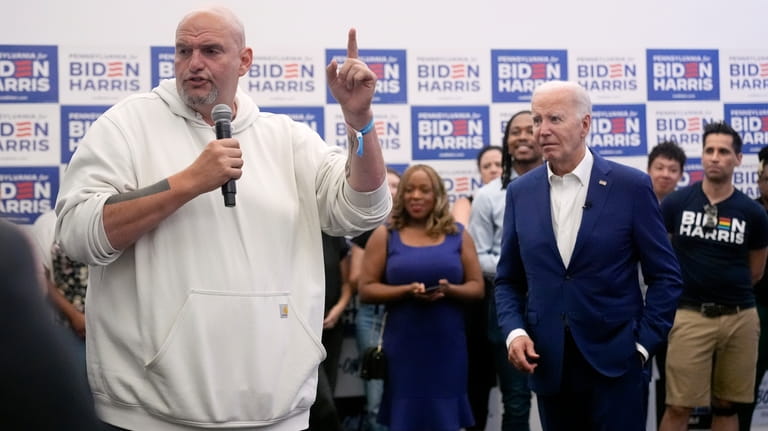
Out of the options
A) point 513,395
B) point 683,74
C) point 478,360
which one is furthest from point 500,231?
point 683,74

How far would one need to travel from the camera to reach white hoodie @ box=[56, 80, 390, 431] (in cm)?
246

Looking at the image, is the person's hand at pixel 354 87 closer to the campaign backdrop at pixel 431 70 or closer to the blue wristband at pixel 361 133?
the blue wristband at pixel 361 133

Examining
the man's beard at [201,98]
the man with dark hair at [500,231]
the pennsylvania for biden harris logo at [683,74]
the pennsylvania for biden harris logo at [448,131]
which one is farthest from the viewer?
the pennsylvania for biden harris logo at [683,74]

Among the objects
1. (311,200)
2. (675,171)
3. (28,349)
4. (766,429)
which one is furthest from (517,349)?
(766,429)

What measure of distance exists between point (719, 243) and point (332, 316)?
2.39 metres

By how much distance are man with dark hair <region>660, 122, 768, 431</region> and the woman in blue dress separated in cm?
138

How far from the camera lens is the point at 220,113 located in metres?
2.55

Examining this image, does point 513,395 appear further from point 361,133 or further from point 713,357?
point 361,133

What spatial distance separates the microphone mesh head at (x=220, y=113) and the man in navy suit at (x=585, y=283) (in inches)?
62.0

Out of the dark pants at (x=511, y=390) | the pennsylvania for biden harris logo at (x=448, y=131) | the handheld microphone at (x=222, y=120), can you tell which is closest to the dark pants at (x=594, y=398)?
the handheld microphone at (x=222, y=120)

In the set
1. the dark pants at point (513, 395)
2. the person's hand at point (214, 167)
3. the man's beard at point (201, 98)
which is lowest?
the dark pants at point (513, 395)

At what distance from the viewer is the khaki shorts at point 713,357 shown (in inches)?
230

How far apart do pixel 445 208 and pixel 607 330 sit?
2177mm

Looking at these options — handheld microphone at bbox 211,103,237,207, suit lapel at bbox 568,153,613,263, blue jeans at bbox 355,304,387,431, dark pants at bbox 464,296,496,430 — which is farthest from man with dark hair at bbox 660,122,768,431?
handheld microphone at bbox 211,103,237,207
